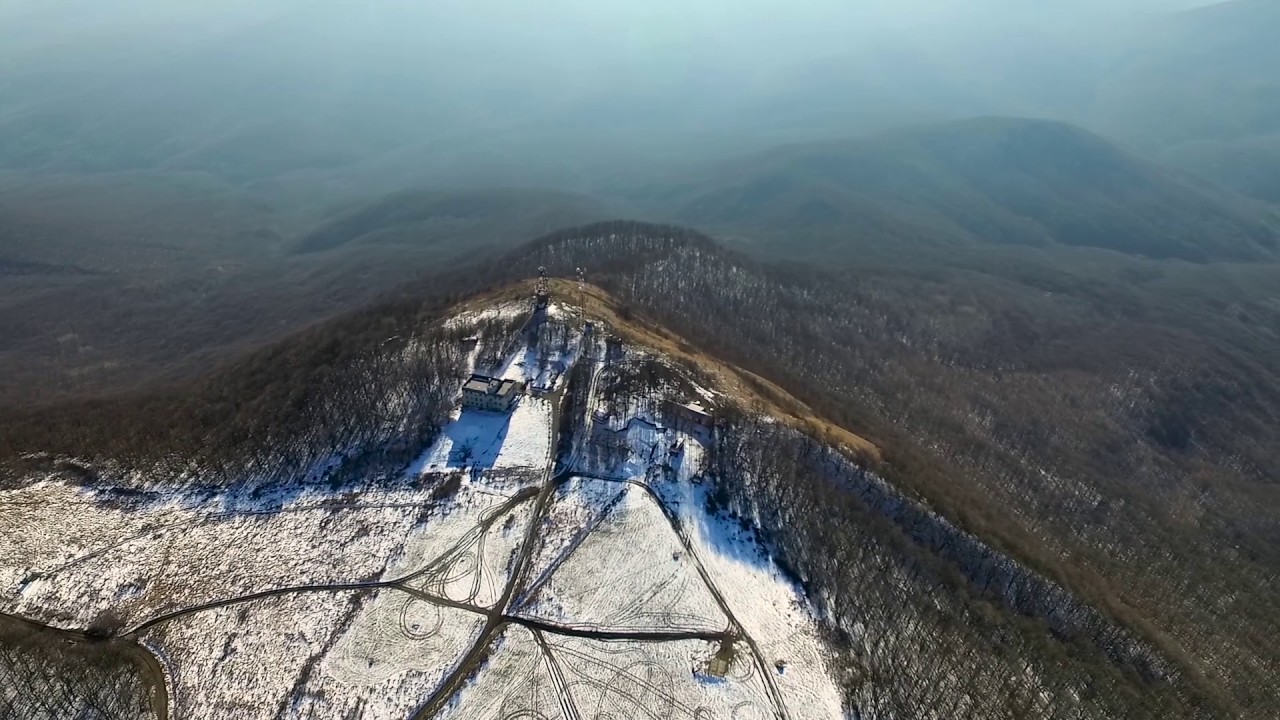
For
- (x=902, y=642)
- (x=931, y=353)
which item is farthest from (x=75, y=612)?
(x=931, y=353)

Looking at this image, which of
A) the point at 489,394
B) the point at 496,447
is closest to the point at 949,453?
the point at 496,447

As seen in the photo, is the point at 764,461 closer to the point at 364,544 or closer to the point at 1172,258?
the point at 364,544

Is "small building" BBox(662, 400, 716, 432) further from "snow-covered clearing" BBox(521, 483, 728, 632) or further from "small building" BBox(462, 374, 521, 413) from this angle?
"small building" BBox(462, 374, 521, 413)

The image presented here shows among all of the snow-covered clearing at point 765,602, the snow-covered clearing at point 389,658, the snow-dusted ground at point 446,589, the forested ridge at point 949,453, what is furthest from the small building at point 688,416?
the snow-covered clearing at point 389,658

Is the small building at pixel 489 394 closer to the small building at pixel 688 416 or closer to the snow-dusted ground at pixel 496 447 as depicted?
the snow-dusted ground at pixel 496 447

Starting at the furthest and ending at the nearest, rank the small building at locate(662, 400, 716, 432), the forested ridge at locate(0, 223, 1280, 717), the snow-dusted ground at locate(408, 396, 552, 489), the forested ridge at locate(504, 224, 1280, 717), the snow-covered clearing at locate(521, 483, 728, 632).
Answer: the small building at locate(662, 400, 716, 432)
the forested ridge at locate(504, 224, 1280, 717)
the snow-dusted ground at locate(408, 396, 552, 489)
the forested ridge at locate(0, 223, 1280, 717)
the snow-covered clearing at locate(521, 483, 728, 632)

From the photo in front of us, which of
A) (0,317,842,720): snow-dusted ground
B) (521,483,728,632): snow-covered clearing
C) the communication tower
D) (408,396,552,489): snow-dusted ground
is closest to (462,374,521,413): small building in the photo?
(408,396,552,489): snow-dusted ground

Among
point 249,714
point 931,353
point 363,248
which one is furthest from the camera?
point 363,248
